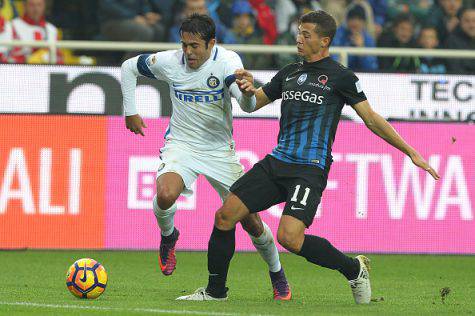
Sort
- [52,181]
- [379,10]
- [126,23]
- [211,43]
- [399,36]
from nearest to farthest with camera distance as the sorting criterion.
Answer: [211,43] < [52,181] < [126,23] < [399,36] < [379,10]

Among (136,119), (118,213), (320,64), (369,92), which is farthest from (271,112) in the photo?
(320,64)

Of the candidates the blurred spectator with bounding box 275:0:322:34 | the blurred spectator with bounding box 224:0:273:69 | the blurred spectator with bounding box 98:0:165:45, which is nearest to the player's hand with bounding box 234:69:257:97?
the blurred spectator with bounding box 224:0:273:69

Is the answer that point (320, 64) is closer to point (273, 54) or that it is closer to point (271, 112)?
point (271, 112)

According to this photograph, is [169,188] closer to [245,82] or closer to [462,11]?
[245,82]

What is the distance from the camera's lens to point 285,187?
842 cm

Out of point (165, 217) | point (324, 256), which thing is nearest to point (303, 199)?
point (324, 256)

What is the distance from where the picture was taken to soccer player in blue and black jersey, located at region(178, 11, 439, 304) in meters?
8.33

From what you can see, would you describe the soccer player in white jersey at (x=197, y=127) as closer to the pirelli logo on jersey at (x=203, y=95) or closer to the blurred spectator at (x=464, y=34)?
the pirelli logo on jersey at (x=203, y=95)

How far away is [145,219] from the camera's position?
42.3 ft

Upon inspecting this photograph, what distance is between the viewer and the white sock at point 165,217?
9305 mm

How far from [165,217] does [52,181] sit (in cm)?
371

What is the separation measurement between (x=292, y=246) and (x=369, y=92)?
569cm

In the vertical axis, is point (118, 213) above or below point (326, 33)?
below

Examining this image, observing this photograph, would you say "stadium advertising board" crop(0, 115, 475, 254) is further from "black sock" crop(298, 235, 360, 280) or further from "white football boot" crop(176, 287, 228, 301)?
"black sock" crop(298, 235, 360, 280)
